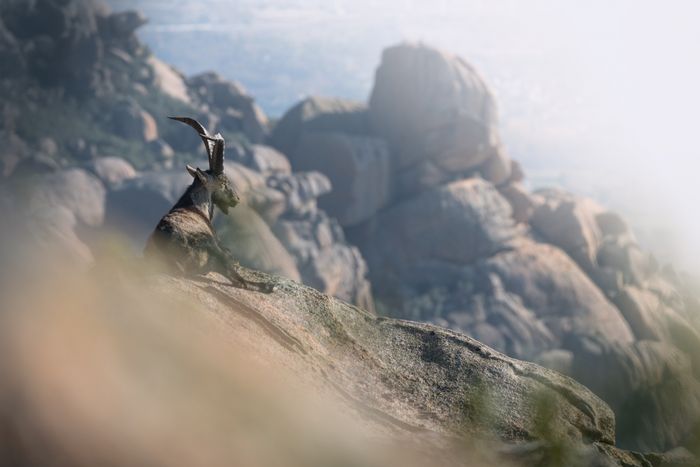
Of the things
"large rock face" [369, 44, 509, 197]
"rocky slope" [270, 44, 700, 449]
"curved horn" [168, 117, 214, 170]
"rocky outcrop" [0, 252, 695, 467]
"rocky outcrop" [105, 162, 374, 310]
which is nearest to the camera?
"rocky outcrop" [0, 252, 695, 467]

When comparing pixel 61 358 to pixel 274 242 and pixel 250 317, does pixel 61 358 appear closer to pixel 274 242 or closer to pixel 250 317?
pixel 250 317

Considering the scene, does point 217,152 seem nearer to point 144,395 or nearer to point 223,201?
point 223,201

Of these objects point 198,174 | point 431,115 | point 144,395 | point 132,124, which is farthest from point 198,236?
point 132,124

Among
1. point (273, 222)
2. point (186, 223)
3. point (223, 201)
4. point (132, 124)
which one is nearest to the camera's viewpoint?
point (186, 223)

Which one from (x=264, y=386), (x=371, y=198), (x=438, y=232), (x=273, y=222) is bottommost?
(x=438, y=232)

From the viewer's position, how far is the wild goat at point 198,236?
9117 mm

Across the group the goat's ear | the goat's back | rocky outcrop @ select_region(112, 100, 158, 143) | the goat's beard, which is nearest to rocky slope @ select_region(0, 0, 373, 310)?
rocky outcrop @ select_region(112, 100, 158, 143)

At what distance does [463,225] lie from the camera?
2168 inches

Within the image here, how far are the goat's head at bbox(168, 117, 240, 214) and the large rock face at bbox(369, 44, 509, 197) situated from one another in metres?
48.2

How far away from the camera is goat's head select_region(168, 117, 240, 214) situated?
1007cm

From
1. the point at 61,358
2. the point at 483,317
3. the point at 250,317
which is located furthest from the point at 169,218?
the point at 483,317

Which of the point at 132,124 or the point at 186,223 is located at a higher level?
the point at 186,223

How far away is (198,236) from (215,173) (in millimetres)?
1492

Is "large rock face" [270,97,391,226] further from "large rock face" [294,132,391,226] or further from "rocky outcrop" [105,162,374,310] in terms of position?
"rocky outcrop" [105,162,374,310]
